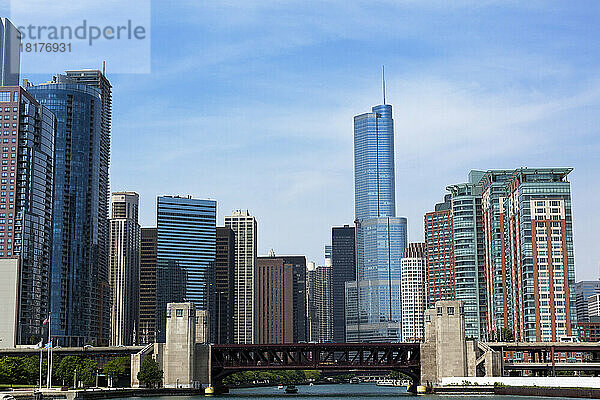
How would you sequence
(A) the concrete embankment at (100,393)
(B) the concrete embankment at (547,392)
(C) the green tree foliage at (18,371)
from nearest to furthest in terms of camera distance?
(A) the concrete embankment at (100,393) < (B) the concrete embankment at (547,392) < (C) the green tree foliage at (18,371)

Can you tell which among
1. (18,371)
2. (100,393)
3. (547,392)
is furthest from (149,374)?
(547,392)

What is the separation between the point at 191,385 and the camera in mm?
199375

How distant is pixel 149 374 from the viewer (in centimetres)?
18862

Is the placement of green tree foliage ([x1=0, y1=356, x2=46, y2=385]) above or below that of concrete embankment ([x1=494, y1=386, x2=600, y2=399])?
above

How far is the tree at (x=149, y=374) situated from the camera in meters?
188

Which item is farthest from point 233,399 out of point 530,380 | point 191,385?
point 530,380

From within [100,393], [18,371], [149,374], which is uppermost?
[18,371]

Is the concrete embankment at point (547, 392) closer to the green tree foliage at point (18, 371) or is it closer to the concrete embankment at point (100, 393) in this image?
the concrete embankment at point (100, 393)

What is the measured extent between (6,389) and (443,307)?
3687 inches

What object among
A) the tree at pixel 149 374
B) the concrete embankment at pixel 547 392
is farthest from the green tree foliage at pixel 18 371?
the concrete embankment at pixel 547 392

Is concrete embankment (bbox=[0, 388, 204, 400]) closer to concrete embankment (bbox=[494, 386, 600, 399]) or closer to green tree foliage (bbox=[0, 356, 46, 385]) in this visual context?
green tree foliage (bbox=[0, 356, 46, 385])

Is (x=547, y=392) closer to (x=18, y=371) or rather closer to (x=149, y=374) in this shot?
(x=149, y=374)

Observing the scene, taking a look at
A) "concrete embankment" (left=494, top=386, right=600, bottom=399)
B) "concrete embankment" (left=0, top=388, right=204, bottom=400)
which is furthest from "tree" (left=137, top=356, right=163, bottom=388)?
"concrete embankment" (left=494, top=386, right=600, bottom=399)

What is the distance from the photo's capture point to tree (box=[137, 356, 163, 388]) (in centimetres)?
18785
